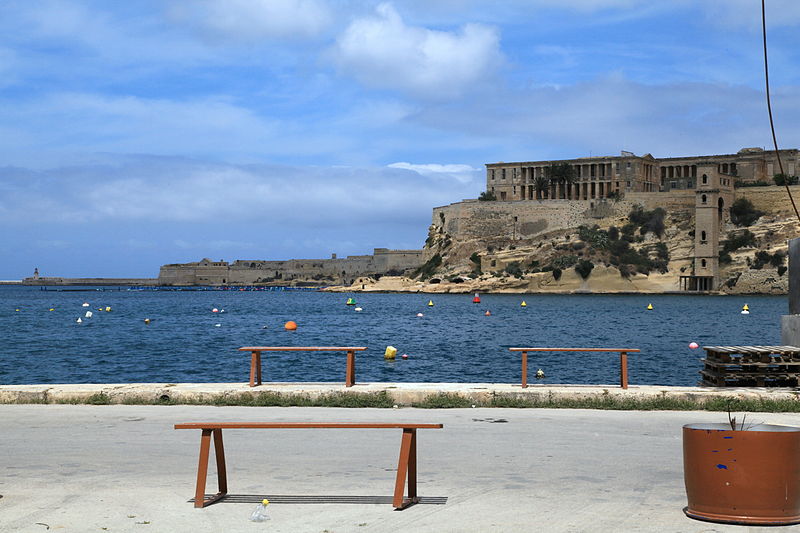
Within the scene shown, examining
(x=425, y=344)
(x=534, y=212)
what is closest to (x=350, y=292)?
(x=534, y=212)

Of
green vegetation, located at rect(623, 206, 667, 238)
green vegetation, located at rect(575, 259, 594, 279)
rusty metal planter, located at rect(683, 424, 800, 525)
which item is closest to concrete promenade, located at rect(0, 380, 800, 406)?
rusty metal planter, located at rect(683, 424, 800, 525)

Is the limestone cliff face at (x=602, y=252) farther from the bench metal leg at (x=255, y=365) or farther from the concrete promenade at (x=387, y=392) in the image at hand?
the bench metal leg at (x=255, y=365)

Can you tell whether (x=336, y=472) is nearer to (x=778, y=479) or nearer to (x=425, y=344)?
(x=778, y=479)

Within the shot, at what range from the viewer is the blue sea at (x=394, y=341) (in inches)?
1037

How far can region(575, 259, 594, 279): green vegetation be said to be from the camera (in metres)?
99.1

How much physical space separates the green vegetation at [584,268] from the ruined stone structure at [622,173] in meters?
10.4

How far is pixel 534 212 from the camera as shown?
106125mm

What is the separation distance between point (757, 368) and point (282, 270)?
157 m

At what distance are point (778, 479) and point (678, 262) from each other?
96.0m

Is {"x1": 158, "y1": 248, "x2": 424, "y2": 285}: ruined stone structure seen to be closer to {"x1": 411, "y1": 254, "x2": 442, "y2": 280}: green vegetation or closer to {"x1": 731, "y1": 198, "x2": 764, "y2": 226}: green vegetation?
{"x1": 411, "y1": 254, "x2": 442, "y2": 280}: green vegetation

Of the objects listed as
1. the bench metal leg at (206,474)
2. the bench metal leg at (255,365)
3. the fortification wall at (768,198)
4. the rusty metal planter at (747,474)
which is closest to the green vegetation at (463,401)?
the bench metal leg at (255,365)

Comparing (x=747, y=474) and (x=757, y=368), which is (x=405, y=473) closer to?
(x=747, y=474)

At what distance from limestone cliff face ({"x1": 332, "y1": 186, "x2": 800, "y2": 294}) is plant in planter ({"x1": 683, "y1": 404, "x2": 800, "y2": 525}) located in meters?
89.3

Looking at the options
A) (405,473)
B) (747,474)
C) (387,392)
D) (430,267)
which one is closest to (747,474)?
(747,474)
